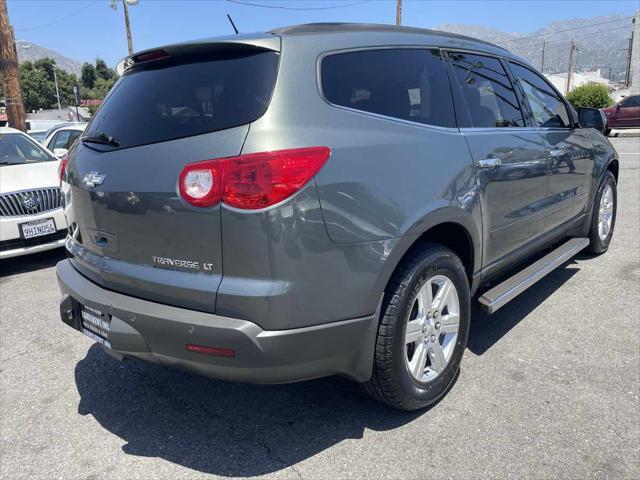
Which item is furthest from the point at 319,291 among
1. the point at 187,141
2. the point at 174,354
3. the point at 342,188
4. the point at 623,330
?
the point at 623,330

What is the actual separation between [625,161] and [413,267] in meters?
12.6

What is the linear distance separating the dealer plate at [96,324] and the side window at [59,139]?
29.0 feet

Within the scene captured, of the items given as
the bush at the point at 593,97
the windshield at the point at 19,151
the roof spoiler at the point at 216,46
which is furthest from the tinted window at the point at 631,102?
the roof spoiler at the point at 216,46

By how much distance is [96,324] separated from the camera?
2480 millimetres

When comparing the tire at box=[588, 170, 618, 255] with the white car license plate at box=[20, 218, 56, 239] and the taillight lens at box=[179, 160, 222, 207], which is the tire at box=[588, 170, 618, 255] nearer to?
the taillight lens at box=[179, 160, 222, 207]

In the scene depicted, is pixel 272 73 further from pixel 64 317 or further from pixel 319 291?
pixel 64 317

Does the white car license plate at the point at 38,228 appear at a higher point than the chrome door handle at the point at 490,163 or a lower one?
lower

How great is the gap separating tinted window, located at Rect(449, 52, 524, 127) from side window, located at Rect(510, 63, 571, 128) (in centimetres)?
28

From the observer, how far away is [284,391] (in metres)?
2.96

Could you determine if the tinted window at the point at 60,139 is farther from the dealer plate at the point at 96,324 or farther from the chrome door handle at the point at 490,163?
the chrome door handle at the point at 490,163

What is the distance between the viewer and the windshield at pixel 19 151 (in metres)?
6.20

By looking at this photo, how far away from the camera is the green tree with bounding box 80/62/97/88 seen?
3297 inches

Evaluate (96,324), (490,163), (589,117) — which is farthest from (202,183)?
(589,117)

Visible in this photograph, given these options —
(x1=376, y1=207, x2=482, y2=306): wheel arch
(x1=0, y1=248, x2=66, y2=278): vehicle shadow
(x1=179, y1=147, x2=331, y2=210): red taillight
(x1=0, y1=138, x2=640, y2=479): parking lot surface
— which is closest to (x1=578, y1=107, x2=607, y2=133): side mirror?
(x1=0, y1=138, x2=640, y2=479): parking lot surface
